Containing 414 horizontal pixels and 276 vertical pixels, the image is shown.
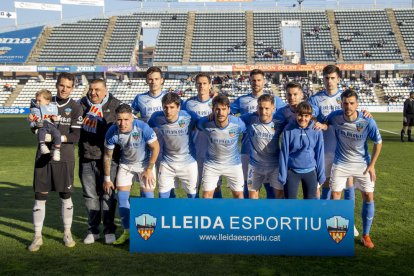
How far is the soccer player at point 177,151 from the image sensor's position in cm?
562

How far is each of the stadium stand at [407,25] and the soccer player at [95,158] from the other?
46.1m

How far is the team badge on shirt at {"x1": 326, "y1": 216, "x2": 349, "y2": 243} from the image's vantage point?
494 cm

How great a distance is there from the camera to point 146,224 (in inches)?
201

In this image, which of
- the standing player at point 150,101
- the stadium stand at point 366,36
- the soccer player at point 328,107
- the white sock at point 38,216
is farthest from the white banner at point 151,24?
the white sock at point 38,216

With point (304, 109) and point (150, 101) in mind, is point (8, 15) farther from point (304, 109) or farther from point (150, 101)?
point (304, 109)

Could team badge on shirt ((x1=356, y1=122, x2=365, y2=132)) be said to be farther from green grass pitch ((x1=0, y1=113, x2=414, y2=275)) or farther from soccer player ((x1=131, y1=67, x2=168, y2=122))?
Result: soccer player ((x1=131, y1=67, x2=168, y2=122))

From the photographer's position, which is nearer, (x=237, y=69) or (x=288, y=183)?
(x=288, y=183)

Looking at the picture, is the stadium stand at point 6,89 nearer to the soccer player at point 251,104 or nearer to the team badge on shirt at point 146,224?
the soccer player at point 251,104

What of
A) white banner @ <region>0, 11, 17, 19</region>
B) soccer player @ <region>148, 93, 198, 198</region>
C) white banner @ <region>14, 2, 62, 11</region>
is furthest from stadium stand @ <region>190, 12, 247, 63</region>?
soccer player @ <region>148, 93, 198, 198</region>

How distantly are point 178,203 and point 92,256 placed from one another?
3.89 ft

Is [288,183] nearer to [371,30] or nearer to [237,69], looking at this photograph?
[237,69]

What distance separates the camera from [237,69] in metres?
43.6

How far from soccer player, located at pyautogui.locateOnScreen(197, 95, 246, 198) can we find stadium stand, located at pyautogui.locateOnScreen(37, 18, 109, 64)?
44069 mm

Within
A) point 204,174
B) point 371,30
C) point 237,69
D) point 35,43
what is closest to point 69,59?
point 35,43
